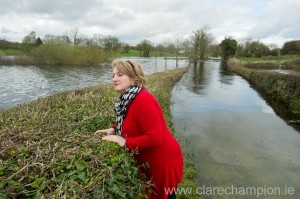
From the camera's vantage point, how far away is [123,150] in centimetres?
255

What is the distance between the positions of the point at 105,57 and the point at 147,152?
175 feet

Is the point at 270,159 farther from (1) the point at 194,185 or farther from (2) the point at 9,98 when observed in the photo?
(2) the point at 9,98

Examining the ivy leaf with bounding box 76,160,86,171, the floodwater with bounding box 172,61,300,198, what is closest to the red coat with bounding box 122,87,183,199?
the ivy leaf with bounding box 76,160,86,171

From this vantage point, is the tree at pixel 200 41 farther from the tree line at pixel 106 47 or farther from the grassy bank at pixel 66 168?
the grassy bank at pixel 66 168

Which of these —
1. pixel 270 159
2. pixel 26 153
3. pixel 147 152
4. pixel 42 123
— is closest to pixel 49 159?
pixel 26 153

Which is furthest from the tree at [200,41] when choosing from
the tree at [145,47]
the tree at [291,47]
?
the tree at [145,47]

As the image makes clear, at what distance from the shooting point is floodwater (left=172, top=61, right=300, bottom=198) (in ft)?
17.6

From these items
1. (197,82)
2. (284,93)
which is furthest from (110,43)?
(284,93)

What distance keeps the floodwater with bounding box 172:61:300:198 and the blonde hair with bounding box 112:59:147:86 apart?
10.9 ft

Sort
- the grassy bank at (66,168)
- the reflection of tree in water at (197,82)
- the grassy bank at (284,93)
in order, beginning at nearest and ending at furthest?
the grassy bank at (66,168), the grassy bank at (284,93), the reflection of tree in water at (197,82)

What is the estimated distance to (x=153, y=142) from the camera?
234 cm

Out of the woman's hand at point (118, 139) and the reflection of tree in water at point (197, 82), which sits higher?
the woman's hand at point (118, 139)

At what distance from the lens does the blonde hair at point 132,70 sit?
100 inches

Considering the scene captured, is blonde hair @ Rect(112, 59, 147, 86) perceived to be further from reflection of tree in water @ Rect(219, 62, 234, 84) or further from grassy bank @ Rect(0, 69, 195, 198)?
reflection of tree in water @ Rect(219, 62, 234, 84)
